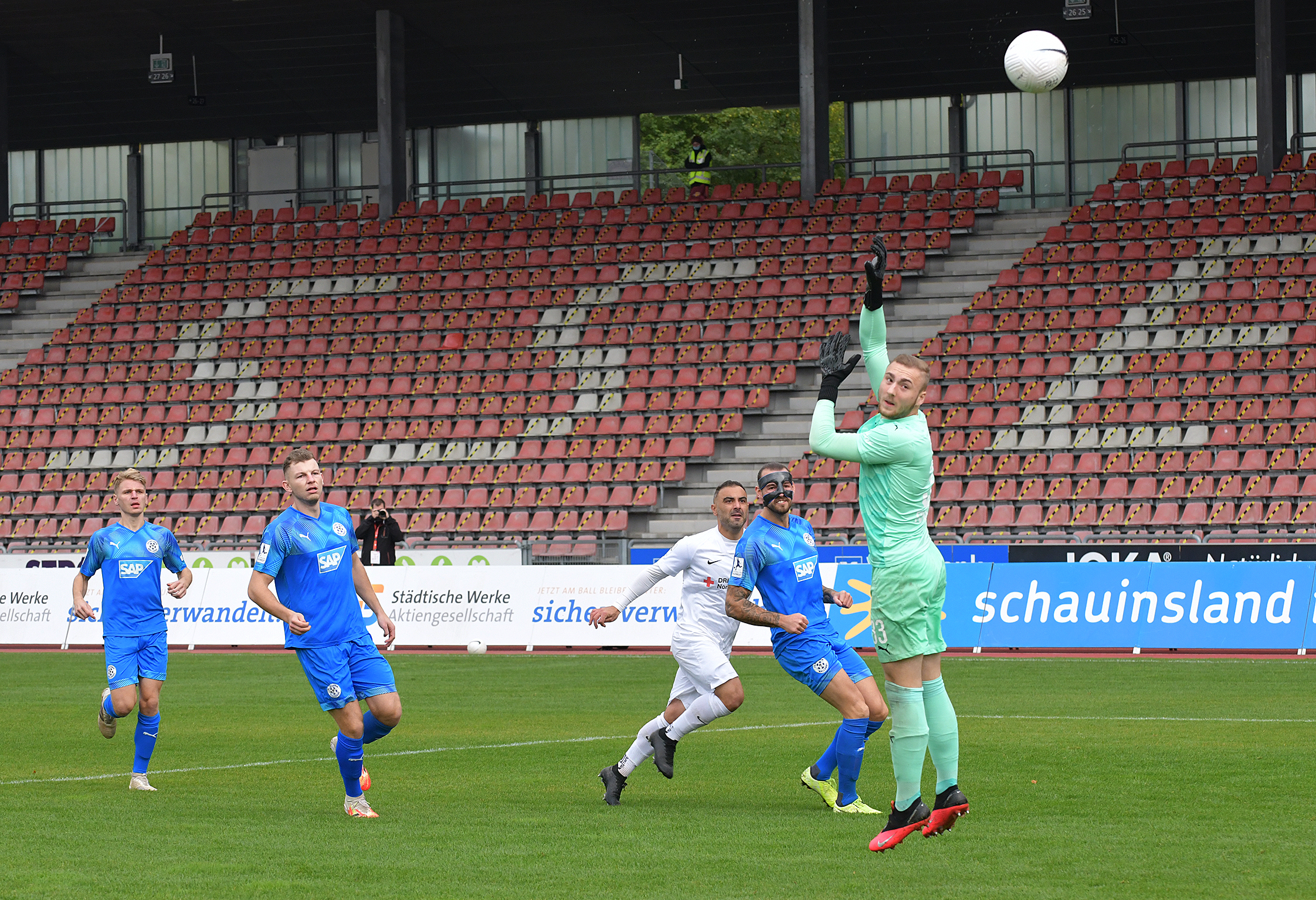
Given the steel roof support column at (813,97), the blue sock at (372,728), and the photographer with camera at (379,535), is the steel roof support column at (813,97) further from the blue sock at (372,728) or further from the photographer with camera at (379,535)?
the blue sock at (372,728)

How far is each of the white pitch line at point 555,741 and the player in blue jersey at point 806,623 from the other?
12.6 feet

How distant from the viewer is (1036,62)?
19.9m

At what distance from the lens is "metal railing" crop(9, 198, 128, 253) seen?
4425 cm

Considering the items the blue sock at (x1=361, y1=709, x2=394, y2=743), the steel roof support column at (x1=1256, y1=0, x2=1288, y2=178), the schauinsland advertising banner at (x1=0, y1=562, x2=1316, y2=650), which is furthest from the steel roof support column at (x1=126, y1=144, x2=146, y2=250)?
the blue sock at (x1=361, y1=709, x2=394, y2=743)

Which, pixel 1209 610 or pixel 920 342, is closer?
pixel 1209 610

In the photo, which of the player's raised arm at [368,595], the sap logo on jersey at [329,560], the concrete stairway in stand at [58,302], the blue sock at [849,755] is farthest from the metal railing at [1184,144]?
the sap logo on jersey at [329,560]

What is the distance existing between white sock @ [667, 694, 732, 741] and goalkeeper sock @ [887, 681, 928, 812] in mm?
2581

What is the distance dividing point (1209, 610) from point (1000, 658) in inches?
104

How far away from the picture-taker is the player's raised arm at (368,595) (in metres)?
10.2

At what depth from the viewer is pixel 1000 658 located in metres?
22.1

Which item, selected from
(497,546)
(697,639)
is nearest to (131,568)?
(697,639)

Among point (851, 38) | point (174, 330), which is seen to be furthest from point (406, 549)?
point (851, 38)

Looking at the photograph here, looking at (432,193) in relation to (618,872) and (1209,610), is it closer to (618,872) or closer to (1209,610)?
(1209,610)

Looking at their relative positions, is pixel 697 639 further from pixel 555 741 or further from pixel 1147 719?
pixel 1147 719
